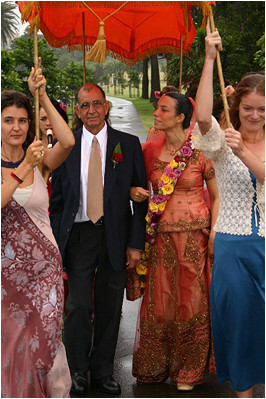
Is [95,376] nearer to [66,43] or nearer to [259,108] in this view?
[259,108]

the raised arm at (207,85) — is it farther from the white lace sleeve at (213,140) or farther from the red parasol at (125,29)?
the red parasol at (125,29)

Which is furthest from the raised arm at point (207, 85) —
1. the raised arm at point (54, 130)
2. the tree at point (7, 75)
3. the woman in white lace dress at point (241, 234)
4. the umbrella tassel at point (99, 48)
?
the tree at point (7, 75)

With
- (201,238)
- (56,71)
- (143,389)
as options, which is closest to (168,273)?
(201,238)

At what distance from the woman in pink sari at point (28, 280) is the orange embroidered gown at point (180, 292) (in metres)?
1.20

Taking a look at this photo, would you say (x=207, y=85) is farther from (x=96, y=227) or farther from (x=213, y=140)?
(x=96, y=227)

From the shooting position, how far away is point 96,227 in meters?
4.83

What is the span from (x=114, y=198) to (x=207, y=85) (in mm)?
1347

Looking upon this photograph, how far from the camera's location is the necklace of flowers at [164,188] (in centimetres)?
495

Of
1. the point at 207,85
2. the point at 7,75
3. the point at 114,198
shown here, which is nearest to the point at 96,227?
the point at 114,198

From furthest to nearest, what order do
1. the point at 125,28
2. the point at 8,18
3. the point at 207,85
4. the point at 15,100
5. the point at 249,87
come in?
the point at 8,18 → the point at 125,28 → the point at 15,100 → the point at 249,87 → the point at 207,85

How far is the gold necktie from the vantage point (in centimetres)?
478

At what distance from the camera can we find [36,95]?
154 inches

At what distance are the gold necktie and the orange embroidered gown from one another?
0.50 meters

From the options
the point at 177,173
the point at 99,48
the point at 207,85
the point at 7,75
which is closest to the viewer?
the point at 207,85
